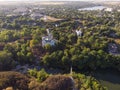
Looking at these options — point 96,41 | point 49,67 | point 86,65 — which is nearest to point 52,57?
point 49,67

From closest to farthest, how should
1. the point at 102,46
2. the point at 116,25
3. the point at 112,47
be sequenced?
1. the point at 102,46
2. the point at 112,47
3. the point at 116,25

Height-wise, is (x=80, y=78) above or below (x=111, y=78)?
above

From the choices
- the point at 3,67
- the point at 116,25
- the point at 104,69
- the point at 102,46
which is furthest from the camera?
the point at 116,25

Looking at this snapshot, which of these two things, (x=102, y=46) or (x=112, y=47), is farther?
(x=112, y=47)

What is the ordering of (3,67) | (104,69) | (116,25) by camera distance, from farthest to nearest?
(116,25) → (104,69) → (3,67)

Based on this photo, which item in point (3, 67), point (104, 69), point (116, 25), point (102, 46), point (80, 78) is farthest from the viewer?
point (116, 25)

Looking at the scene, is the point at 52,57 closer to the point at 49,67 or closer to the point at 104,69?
the point at 49,67

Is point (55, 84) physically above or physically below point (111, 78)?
above

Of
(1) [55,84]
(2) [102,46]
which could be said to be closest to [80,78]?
(1) [55,84]

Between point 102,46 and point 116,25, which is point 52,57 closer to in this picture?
point 102,46
